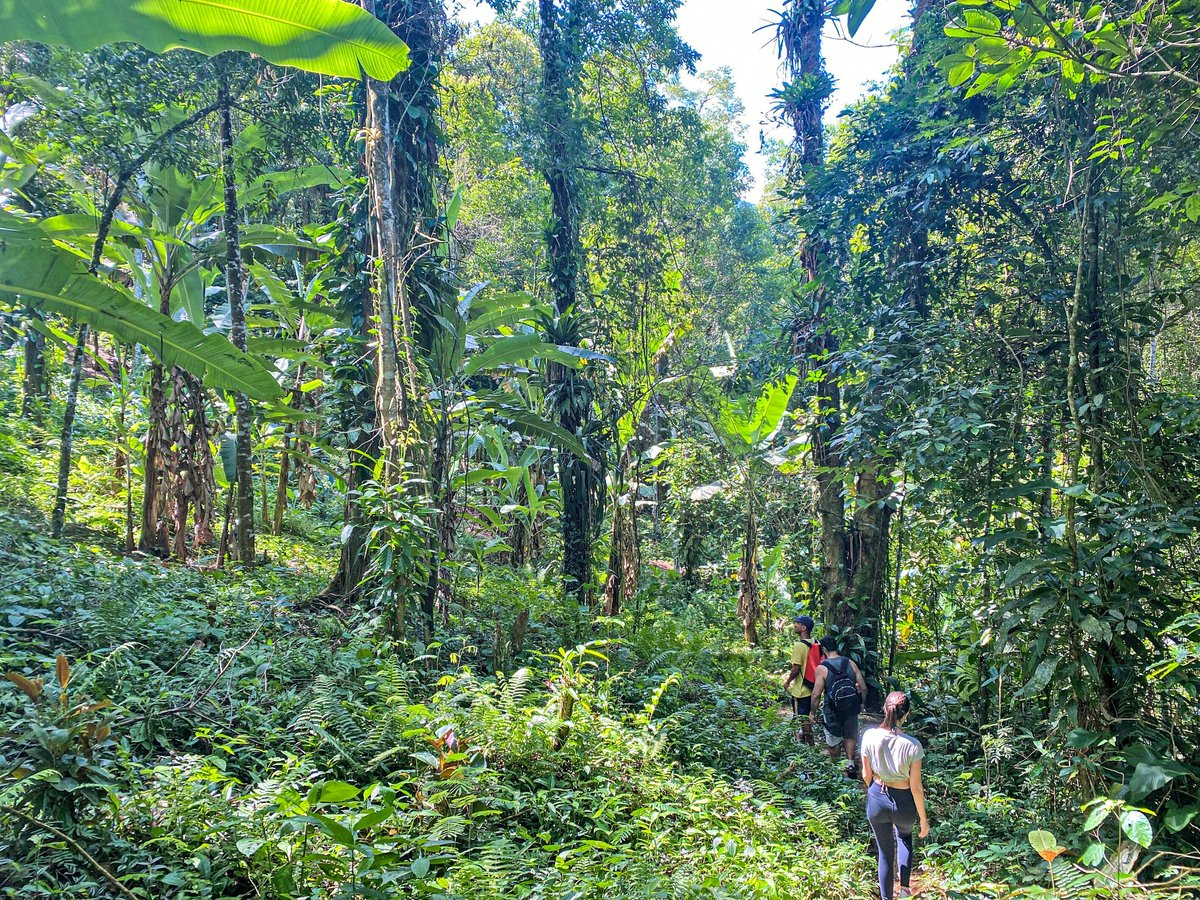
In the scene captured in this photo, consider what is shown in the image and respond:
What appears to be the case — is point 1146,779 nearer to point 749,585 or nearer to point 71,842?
point 71,842

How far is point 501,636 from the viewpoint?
641cm

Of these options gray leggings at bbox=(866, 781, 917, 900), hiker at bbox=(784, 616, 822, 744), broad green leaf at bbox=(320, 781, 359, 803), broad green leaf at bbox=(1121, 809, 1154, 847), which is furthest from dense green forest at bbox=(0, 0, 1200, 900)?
hiker at bbox=(784, 616, 822, 744)

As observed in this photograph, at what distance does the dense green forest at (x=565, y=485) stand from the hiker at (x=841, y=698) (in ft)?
1.06

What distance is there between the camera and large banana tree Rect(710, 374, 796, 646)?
10234 mm

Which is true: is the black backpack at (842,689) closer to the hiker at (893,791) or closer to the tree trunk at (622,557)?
the hiker at (893,791)

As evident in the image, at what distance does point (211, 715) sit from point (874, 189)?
7.15m

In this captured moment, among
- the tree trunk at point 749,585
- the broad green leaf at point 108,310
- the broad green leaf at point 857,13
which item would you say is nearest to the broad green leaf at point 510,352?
the broad green leaf at point 108,310

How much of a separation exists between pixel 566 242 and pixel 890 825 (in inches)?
305

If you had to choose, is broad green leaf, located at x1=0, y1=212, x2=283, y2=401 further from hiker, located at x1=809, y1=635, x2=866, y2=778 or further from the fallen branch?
hiker, located at x1=809, y1=635, x2=866, y2=778

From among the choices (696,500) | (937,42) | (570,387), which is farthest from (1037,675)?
(696,500)

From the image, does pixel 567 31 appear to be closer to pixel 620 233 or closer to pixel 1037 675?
pixel 620 233

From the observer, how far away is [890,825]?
4.41 metres

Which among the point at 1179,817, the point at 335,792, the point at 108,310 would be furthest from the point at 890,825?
the point at 108,310

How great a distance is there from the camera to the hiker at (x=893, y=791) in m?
4.30
